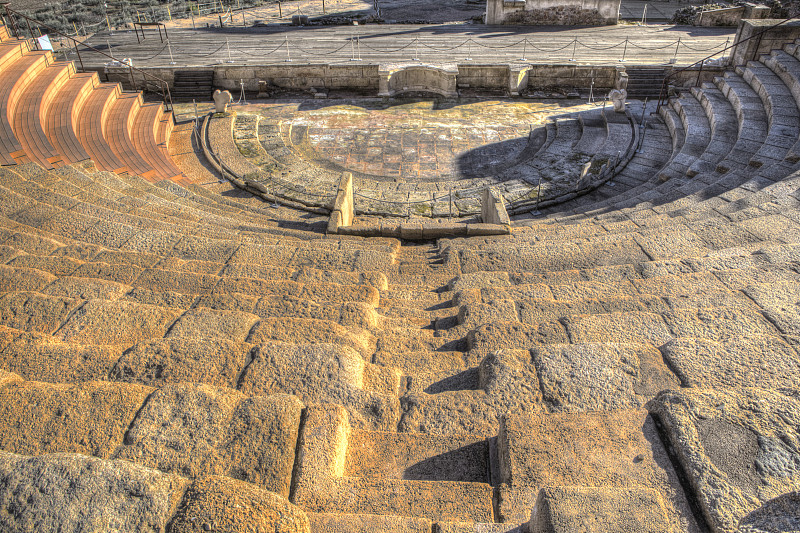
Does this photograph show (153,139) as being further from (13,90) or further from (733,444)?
(733,444)

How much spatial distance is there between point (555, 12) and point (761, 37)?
9812 mm

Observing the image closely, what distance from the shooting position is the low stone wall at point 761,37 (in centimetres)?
1416

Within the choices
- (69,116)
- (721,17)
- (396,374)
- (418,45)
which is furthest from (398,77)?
(396,374)

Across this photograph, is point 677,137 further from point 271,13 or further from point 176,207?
point 271,13

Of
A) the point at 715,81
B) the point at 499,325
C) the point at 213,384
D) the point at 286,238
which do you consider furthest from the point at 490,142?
the point at 213,384

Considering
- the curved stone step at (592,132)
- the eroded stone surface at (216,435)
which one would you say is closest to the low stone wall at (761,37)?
the curved stone step at (592,132)

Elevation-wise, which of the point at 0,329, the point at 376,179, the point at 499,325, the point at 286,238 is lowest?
the point at 376,179

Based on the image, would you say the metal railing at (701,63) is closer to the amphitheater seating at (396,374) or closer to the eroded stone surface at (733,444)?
the amphitheater seating at (396,374)

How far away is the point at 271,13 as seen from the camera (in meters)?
28.7

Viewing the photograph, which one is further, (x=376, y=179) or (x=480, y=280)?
(x=376, y=179)

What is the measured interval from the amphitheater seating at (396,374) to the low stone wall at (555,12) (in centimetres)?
1729

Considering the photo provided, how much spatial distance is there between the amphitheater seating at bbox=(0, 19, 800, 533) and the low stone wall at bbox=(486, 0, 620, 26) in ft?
56.7

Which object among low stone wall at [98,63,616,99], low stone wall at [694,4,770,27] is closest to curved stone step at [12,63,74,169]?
low stone wall at [98,63,616,99]

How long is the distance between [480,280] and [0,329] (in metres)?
4.66
